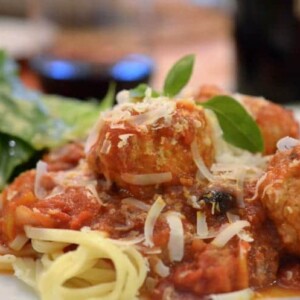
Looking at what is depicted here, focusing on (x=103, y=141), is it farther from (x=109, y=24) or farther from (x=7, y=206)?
(x=109, y=24)

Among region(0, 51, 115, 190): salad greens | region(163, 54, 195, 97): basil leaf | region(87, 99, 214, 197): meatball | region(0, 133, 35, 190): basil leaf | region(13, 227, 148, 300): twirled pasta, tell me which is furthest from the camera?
region(0, 51, 115, 190): salad greens

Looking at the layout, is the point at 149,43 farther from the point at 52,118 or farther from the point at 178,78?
the point at 178,78

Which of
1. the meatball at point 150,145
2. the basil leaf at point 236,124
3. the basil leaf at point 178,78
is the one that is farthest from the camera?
the basil leaf at point 178,78

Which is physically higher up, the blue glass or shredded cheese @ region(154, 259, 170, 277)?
the blue glass

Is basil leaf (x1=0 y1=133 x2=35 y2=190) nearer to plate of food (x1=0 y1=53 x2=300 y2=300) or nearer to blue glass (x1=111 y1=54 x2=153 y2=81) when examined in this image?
plate of food (x1=0 y1=53 x2=300 y2=300)

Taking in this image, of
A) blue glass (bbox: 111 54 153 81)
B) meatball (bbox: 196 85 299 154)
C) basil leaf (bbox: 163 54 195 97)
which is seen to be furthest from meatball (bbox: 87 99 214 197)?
blue glass (bbox: 111 54 153 81)

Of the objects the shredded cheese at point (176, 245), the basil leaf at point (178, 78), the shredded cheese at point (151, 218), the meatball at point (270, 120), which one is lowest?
the shredded cheese at point (176, 245)

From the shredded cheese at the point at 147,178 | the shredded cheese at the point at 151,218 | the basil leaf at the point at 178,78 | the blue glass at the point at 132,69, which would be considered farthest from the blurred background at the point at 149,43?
the shredded cheese at the point at 151,218

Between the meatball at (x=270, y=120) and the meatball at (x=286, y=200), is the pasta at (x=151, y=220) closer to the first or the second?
the meatball at (x=286, y=200)
